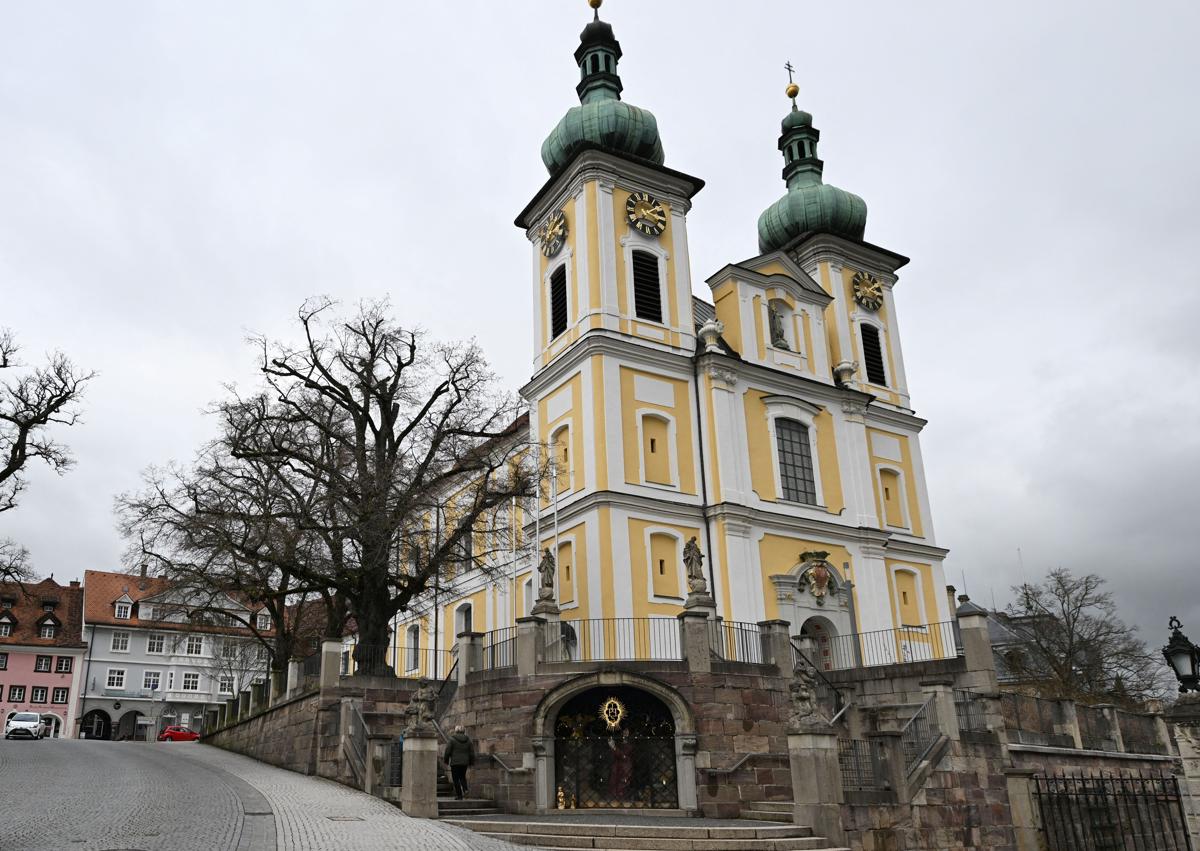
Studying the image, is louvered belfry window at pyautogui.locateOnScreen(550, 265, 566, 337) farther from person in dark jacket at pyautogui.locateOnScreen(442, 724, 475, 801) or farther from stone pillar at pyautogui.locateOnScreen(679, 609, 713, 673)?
person in dark jacket at pyautogui.locateOnScreen(442, 724, 475, 801)

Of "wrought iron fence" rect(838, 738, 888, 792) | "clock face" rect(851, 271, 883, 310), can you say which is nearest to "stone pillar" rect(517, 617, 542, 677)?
"wrought iron fence" rect(838, 738, 888, 792)

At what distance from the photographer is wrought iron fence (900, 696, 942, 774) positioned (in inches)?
723

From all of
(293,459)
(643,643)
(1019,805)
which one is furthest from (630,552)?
(1019,805)

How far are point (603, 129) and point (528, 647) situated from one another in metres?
18.8

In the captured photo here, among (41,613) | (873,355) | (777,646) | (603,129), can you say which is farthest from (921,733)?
(41,613)

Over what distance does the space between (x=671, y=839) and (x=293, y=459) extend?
15.6m

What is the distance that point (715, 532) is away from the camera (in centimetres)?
2834

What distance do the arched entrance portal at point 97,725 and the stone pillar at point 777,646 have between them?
47.3 meters

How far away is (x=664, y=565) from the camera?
27516 millimetres

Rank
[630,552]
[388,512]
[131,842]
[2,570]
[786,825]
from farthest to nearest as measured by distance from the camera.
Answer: [2,570]
[630,552]
[388,512]
[786,825]
[131,842]

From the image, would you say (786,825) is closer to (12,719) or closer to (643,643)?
(643,643)

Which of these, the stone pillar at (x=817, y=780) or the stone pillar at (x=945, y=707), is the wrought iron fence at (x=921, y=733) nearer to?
the stone pillar at (x=945, y=707)

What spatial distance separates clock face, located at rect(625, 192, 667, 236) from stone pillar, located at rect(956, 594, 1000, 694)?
50.0 ft

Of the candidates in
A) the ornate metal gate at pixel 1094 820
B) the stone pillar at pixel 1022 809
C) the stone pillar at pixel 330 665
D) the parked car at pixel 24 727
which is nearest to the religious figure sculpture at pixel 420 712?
the stone pillar at pixel 330 665
